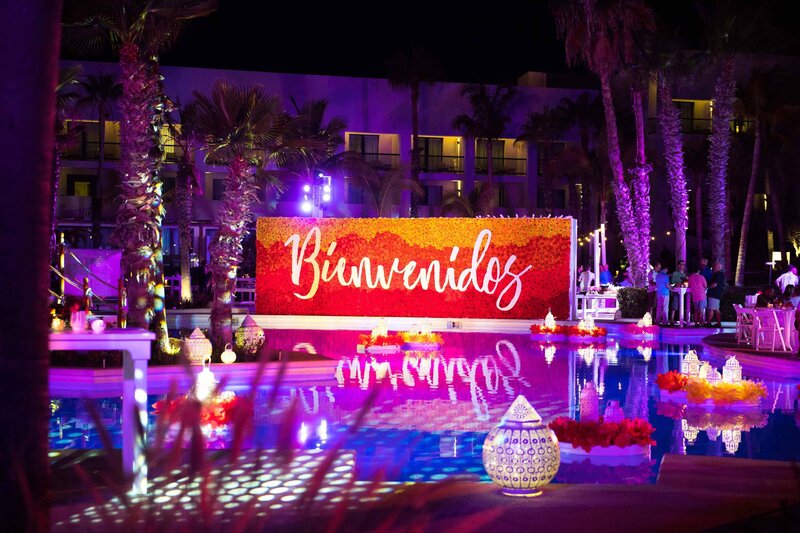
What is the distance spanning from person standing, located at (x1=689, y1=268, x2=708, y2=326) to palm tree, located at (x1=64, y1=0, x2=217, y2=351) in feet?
Result: 49.7

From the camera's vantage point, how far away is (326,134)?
4303cm

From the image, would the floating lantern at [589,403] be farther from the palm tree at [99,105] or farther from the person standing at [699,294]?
the palm tree at [99,105]

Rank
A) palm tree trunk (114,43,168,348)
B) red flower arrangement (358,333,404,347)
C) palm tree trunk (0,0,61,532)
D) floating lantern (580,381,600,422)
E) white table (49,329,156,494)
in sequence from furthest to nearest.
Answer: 1. red flower arrangement (358,333,404,347)
2. palm tree trunk (114,43,168,348)
3. floating lantern (580,381,600,422)
4. white table (49,329,156,494)
5. palm tree trunk (0,0,61,532)

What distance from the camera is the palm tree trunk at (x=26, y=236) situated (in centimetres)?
345

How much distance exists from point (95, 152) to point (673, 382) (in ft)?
148

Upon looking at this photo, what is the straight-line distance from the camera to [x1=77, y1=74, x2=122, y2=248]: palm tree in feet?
157

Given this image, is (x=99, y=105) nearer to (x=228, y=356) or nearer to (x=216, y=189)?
(x=216, y=189)

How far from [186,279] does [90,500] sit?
29.6 metres

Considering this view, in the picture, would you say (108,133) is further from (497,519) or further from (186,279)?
(497,519)

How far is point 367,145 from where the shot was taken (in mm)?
55156

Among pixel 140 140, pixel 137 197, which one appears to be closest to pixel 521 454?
pixel 137 197

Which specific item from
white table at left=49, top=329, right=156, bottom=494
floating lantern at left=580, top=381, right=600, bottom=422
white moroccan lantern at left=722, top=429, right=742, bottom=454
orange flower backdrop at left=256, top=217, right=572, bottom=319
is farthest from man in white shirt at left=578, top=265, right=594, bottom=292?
white table at left=49, top=329, right=156, bottom=494

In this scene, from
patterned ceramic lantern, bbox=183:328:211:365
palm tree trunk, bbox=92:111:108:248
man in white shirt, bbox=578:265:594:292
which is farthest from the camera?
palm tree trunk, bbox=92:111:108:248

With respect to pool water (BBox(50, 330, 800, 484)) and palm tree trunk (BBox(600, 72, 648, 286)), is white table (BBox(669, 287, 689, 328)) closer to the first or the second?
pool water (BBox(50, 330, 800, 484))
